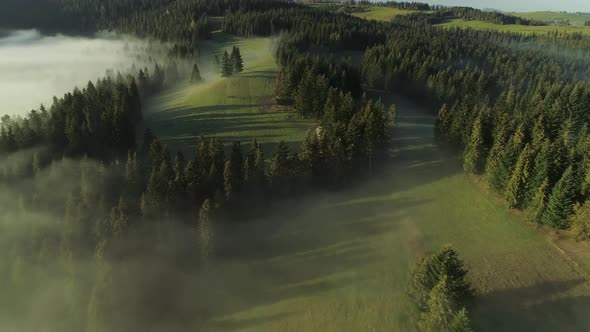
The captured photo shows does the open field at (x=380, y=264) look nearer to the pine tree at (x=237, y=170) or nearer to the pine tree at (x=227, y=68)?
the pine tree at (x=237, y=170)

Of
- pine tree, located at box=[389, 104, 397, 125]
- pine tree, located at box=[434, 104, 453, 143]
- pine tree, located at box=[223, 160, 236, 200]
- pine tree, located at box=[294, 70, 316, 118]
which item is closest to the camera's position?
pine tree, located at box=[223, 160, 236, 200]

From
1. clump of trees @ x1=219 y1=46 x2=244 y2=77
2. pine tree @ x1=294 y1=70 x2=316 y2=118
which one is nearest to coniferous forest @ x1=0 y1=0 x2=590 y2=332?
pine tree @ x1=294 y1=70 x2=316 y2=118

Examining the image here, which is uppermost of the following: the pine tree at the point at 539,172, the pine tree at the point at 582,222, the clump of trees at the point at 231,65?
the clump of trees at the point at 231,65

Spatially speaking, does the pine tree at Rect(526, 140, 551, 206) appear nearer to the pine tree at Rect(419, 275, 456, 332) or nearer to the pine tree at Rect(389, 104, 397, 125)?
the pine tree at Rect(419, 275, 456, 332)

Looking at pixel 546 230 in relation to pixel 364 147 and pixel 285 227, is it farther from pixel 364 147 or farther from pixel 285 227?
pixel 285 227

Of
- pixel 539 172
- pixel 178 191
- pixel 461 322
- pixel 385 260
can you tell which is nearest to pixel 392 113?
pixel 539 172

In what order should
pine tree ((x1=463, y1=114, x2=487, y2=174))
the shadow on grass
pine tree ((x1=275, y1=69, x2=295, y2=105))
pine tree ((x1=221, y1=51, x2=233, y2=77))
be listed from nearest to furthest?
the shadow on grass < pine tree ((x1=463, y1=114, x2=487, y2=174)) < pine tree ((x1=275, y1=69, x2=295, y2=105)) < pine tree ((x1=221, y1=51, x2=233, y2=77))

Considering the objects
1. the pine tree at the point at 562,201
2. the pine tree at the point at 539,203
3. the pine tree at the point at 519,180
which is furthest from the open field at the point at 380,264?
the pine tree at the point at 562,201
